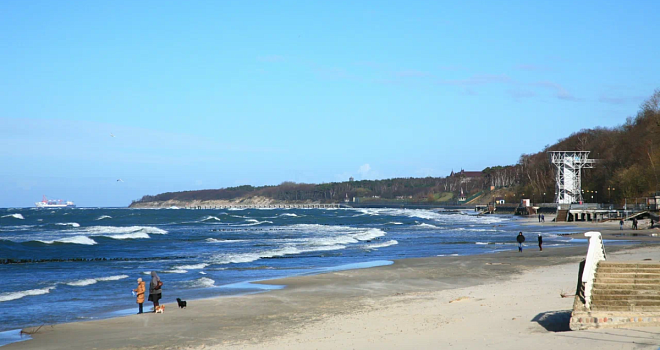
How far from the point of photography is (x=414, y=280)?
25.7m

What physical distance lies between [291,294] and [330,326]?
7041 mm

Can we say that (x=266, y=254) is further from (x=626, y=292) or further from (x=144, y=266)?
(x=626, y=292)

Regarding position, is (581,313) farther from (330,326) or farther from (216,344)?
(216,344)

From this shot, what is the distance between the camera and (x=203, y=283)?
85.3 ft

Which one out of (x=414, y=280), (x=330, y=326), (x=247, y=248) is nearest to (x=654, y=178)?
(x=247, y=248)

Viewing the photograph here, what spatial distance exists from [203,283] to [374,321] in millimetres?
11833

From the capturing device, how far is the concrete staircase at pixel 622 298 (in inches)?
504

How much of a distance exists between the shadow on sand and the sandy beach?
0.02m

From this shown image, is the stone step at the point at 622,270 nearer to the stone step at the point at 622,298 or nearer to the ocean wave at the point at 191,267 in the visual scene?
the stone step at the point at 622,298

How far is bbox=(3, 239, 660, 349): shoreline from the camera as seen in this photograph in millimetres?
15125

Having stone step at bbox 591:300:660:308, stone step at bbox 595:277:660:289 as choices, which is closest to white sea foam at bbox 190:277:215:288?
stone step at bbox 595:277:660:289

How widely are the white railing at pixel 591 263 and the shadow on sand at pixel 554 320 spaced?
26.2 inches

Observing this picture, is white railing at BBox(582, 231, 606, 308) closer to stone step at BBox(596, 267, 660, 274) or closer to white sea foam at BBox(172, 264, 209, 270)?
stone step at BBox(596, 267, 660, 274)

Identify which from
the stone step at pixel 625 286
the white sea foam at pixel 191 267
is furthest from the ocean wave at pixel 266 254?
the stone step at pixel 625 286
